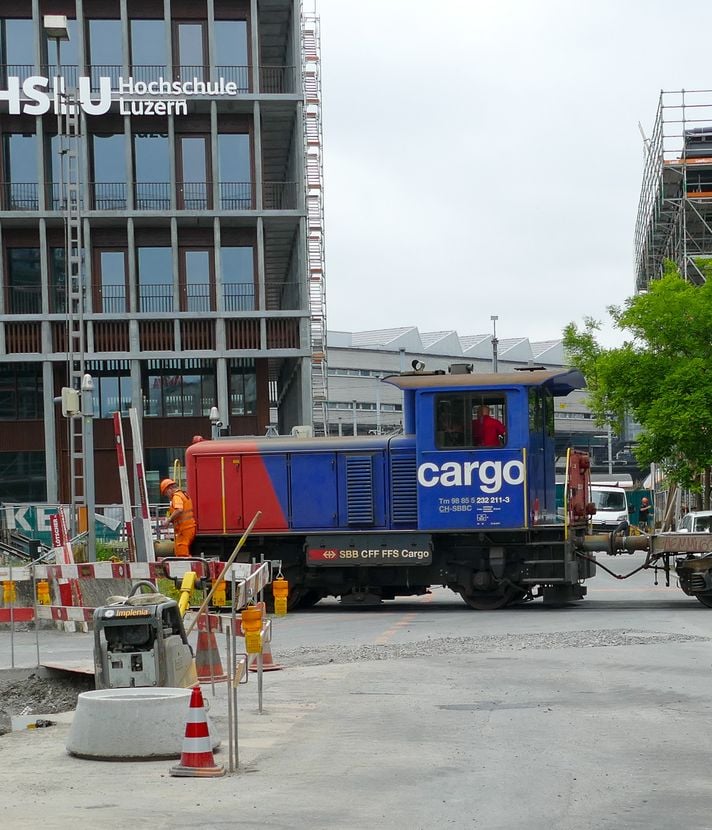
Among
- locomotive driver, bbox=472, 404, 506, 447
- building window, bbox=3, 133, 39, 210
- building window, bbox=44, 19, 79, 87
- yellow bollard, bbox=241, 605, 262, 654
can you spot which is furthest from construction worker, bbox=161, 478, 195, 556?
building window, bbox=44, 19, 79, 87

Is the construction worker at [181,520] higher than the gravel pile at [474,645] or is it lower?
higher

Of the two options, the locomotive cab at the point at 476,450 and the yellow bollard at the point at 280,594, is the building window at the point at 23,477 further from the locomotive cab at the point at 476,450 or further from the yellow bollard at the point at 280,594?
the locomotive cab at the point at 476,450

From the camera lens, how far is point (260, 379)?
47781 mm

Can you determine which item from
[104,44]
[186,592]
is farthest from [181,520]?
[104,44]

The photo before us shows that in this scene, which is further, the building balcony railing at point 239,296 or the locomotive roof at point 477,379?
the building balcony railing at point 239,296

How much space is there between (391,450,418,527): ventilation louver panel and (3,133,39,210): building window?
27.5m

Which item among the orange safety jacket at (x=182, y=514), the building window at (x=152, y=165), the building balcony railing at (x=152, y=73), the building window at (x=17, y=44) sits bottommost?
the orange safety jacket at (x=182, y=514)

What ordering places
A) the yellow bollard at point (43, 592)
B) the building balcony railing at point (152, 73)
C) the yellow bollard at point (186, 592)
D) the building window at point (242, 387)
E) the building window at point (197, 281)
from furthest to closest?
the building window at point (242, 387), the building window at point (197, 281), the building balcony railing at point (152, 73), the yellow bollard at point (43, 592), the yellow bollard at point (186, 592)

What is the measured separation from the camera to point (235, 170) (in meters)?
47.0

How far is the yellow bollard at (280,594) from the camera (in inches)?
832

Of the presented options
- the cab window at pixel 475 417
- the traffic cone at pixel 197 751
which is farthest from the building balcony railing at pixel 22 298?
the traffic cone at pixel 197 751

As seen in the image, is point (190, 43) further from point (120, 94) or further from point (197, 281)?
point (197, 281)

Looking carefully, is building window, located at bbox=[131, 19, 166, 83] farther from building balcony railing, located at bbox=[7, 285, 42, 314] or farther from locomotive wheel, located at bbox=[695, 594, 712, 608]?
locomotive wheel, located at bbox=[695, 594, 712, 608]

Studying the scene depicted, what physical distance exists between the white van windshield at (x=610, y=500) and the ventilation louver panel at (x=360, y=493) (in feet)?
99.8
